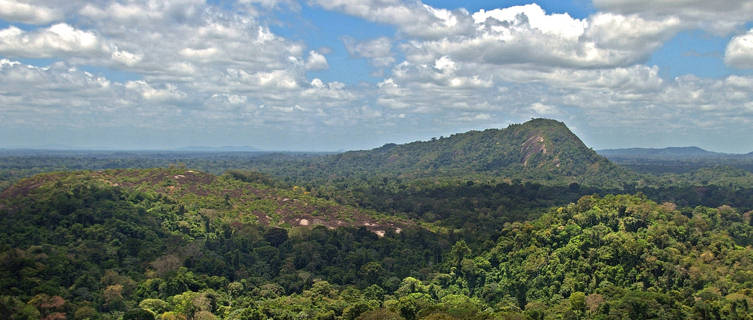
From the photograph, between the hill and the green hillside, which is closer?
the green hillside

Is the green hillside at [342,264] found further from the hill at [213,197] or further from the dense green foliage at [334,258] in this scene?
the hill at [213,197]

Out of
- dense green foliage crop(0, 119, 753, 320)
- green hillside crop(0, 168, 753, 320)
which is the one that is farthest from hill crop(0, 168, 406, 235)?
green hillside crop(0, 168, 753, 320)

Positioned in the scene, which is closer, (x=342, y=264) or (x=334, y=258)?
(x=342, y=264)

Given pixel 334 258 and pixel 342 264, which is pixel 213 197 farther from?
pixel 342 264

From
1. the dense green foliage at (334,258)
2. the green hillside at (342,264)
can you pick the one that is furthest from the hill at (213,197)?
the green hillside at (342,264)

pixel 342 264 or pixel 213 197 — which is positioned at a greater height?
pixel 213 197

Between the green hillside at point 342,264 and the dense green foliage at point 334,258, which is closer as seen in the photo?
the green hillside at point 342,264

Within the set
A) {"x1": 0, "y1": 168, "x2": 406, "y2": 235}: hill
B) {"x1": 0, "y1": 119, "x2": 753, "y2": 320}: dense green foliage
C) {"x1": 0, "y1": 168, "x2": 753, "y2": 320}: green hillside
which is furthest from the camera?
{"x1": 0, "y1": 168, "x2": 406, "y2": 235}: hill

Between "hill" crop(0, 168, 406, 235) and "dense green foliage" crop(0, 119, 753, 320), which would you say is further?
"hill" crop(0, 168, 406, 235)

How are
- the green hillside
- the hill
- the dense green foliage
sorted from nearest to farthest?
1. the green hillside
2. the dense green foliage
3. the hill

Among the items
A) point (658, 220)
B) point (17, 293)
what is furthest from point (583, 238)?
point (17, 293)

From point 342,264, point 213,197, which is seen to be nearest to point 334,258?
point 342,264

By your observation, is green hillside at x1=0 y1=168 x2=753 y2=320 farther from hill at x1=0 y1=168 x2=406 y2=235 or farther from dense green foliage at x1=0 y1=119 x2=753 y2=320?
hill at x1=0 y1=168 x2=406 y2=235
